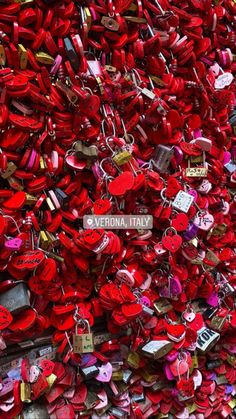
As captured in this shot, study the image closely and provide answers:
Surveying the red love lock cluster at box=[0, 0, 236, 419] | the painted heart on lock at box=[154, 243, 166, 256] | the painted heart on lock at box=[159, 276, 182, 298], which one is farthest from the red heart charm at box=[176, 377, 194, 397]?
the painted heart on lock at box=[154, 243, 166, 256]

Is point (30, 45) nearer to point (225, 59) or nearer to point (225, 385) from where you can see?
point (225, 59)

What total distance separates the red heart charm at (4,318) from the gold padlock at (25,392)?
152mm

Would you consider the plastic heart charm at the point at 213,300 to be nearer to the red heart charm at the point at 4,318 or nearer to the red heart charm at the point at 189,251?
the red heart charm at the point at 189,251

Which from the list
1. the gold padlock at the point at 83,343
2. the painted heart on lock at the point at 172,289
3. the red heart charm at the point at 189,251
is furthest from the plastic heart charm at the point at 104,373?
the red heart charm at the point at 189,251

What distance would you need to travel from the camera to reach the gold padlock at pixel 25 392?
941 millimetres

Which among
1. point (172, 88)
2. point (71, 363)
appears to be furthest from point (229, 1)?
point (71, 363)

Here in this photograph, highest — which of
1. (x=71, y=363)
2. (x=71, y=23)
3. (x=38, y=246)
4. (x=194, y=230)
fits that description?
(x=71, y=23)

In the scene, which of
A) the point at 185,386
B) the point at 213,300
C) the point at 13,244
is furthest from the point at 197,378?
the point at 13,244

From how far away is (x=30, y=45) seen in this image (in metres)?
0.97

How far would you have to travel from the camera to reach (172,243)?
1.11 m

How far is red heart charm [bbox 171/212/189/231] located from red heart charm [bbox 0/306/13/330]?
18.2 inches

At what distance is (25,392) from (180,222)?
0.53 meters

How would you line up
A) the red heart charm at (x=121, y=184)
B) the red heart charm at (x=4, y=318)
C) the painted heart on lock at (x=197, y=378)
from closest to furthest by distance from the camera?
the red heart charm at (x=4, y=318)
the red heart charm at (x=121, y=184)
the painted heart on lock at (x=197, y=378)

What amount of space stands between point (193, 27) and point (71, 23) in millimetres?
383
